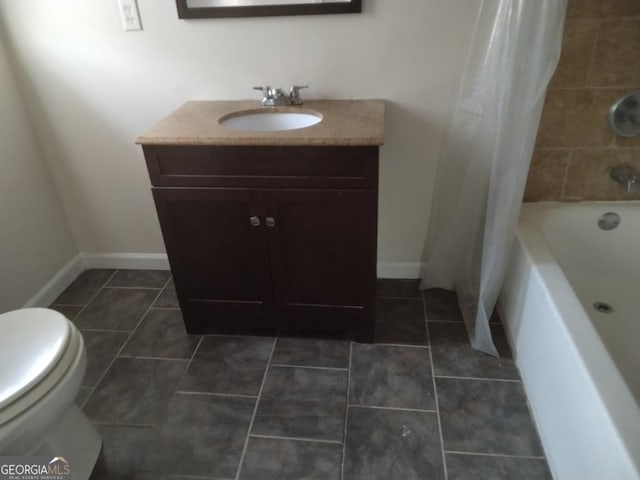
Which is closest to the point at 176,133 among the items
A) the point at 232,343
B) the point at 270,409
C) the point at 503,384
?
the point at 232,343

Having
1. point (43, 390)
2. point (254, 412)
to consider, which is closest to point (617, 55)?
point (254, 412)

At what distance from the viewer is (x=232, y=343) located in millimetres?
1827

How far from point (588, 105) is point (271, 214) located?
3.85 feet

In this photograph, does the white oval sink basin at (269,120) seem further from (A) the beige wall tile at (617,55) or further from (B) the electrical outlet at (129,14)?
(A) the beige wall tile at (617,55)

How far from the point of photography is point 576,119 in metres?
1.64

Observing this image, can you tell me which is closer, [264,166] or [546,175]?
[264,166]

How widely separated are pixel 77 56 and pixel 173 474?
5.18ft

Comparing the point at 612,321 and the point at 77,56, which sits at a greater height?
the point at 77,56

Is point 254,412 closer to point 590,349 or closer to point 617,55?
point 590,349

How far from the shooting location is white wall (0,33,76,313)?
1861mm

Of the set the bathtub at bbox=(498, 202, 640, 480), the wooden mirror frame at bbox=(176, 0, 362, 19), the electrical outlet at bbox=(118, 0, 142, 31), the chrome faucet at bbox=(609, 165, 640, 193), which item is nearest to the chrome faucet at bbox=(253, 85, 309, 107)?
the wooden mirror frame at bbox=(176, 0, 362, 19)

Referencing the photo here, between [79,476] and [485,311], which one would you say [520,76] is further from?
[79,476]

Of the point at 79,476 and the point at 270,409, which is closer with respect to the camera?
the point at 79,476

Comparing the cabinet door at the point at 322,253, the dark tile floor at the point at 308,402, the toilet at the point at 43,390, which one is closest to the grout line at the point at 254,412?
the dark tile floor at the point at 308,402
